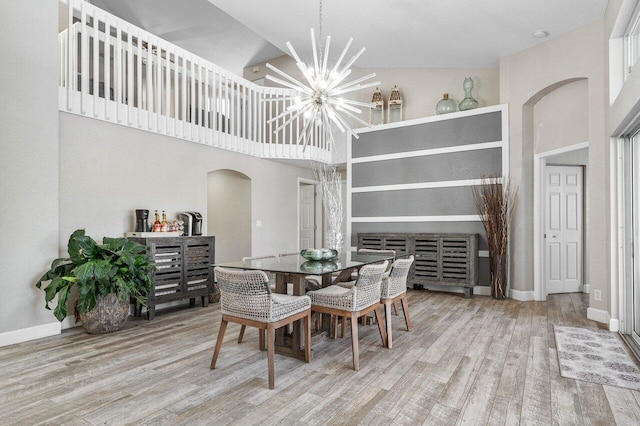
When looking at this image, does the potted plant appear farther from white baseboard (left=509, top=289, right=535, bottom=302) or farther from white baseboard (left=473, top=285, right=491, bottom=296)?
white baseboard (left=509, top=289, right=535, bottom=302)

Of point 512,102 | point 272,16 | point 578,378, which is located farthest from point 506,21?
point 578,378

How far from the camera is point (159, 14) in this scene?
22.4ft

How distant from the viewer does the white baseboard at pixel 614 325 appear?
3736mm

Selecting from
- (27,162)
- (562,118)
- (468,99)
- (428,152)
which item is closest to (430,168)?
(428,152)

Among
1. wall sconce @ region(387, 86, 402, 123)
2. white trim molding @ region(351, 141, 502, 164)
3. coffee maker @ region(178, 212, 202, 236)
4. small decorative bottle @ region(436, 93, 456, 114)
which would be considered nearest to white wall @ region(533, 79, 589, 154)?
white trim molding @ region(351, 141, 502, 164)

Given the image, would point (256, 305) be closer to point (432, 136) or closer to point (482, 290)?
point (482, 290)

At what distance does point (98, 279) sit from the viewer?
347cm

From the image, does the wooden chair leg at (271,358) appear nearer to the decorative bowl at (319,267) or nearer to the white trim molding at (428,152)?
the decorative bowl at (319,267)

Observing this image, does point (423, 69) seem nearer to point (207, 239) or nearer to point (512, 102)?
point (512, 102)

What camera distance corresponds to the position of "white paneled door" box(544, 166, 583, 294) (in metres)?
5.79

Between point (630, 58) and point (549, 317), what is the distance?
2.83 meters

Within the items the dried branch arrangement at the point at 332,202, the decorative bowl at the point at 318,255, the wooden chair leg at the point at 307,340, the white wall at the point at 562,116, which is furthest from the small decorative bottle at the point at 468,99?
the wooden chair leg at the point at 307,340

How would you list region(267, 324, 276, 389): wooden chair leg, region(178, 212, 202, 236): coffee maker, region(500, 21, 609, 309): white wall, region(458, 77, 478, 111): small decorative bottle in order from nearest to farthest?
region(267, 324, 276, 389): wooden chair leg, region(500, 21, 609, 309): white wall, region(178, 212, 202, 236): coffee maker, region(458, 77, 478, 111): small decorative bottle

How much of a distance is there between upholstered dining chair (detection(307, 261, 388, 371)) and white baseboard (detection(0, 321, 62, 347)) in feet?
8.51
